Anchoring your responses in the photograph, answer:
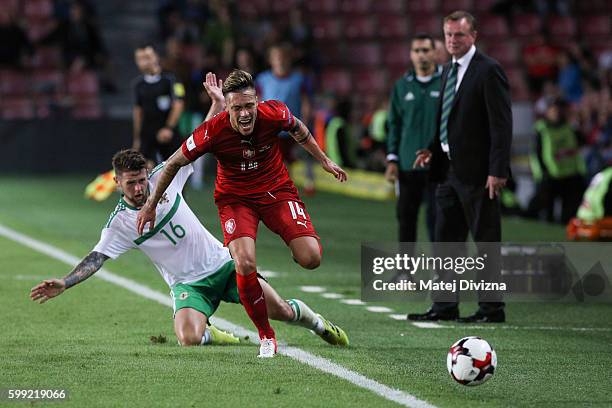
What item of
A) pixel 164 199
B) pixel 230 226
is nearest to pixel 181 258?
pixel 164 199

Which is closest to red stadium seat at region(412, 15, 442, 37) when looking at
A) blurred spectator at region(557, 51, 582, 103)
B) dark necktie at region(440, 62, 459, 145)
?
blurred spectator at region(557, 51, 582, 103)

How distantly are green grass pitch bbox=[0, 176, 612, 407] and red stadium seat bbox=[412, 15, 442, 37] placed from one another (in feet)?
48.2

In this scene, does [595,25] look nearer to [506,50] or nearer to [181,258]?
[506,50]

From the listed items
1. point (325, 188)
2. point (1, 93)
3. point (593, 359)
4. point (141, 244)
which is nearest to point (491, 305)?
point (593, 359)

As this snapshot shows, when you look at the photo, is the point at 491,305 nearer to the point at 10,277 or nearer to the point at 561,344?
the point at 561,344

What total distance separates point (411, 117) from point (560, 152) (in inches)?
283

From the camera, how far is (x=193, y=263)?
28.9 feet

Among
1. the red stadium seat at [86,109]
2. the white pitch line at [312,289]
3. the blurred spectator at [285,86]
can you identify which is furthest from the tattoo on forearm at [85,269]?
the red stadium seat at [86,109]

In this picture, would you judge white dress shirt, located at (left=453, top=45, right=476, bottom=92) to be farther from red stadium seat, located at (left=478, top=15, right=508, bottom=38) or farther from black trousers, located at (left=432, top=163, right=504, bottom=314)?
red stadium seat, located at (left=478, top=15, right=508, bottom=38)

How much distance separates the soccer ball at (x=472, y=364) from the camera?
6859 millimetres

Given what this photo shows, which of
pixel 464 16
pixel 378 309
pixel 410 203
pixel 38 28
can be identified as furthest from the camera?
pixel 38 28

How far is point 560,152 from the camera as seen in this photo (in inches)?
695

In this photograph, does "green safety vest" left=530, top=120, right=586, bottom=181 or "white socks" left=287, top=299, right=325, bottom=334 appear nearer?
"white socks" left=287, top=299, right=325, bottom=334

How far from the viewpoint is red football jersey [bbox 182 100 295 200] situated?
7.89m
